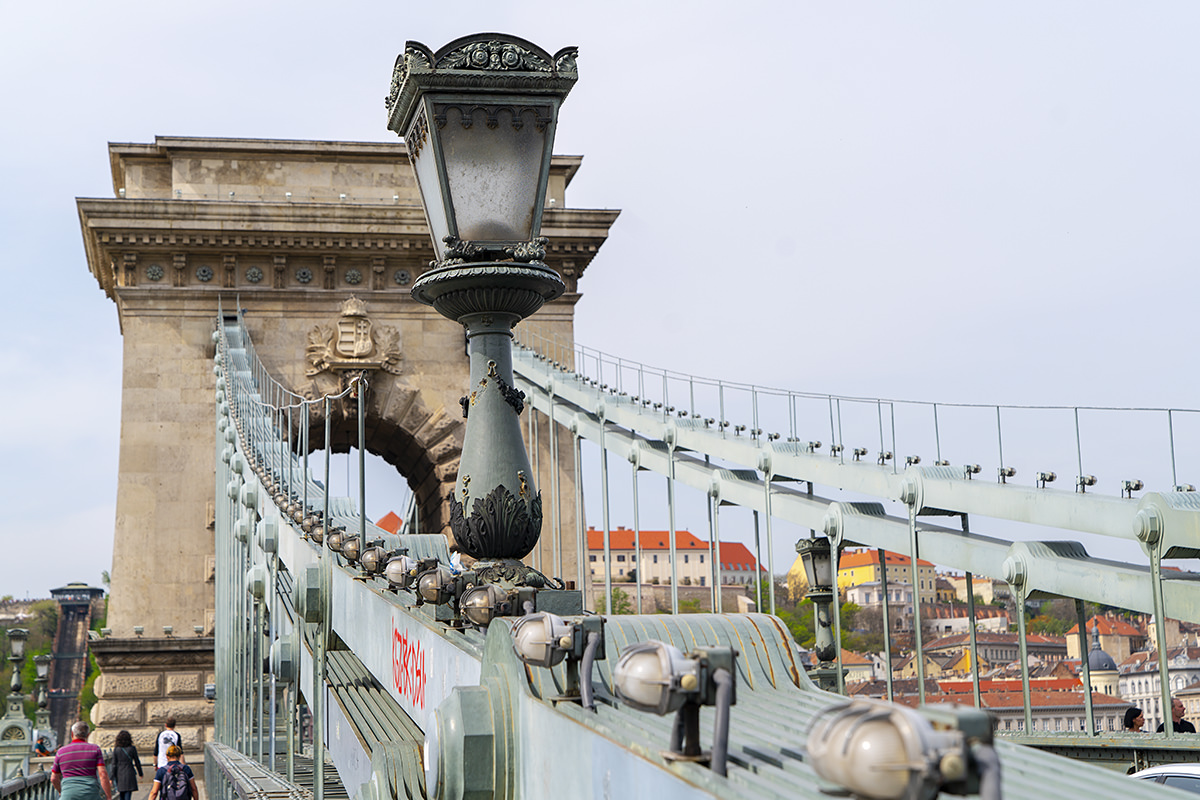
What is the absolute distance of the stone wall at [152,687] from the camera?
67.9ft

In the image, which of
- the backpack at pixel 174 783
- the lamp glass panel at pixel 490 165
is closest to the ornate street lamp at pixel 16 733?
the backpack at pixel 174 783

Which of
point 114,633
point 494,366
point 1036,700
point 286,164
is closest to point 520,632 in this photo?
point 494,366

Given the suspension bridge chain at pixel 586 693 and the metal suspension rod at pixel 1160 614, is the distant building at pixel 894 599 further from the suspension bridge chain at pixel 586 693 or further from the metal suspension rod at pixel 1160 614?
the metal suspension rod at pixel 1160 614

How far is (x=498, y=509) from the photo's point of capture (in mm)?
5391

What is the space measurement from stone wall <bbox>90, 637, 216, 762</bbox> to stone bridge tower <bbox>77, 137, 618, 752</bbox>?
0.02 metres

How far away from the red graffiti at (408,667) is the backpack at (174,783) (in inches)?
328

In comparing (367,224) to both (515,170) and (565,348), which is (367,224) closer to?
(565,348)

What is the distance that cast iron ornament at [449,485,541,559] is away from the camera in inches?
211

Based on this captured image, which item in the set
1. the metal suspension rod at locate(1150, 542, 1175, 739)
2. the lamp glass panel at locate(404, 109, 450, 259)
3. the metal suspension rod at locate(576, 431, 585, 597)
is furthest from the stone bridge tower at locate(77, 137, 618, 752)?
the lamp glass panel at locate(404, 109, 450, 259)

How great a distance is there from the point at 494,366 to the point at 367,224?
1682 centimetres

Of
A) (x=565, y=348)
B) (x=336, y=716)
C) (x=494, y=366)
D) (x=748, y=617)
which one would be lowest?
(x=336, y=716)

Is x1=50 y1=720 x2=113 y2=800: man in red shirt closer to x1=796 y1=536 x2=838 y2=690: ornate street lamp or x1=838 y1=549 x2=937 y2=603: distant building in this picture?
x1=796 y1=536 x2=838 y2=690: ornate street lamp

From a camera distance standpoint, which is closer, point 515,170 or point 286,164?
point 515,170

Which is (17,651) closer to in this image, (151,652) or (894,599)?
(151,652)
